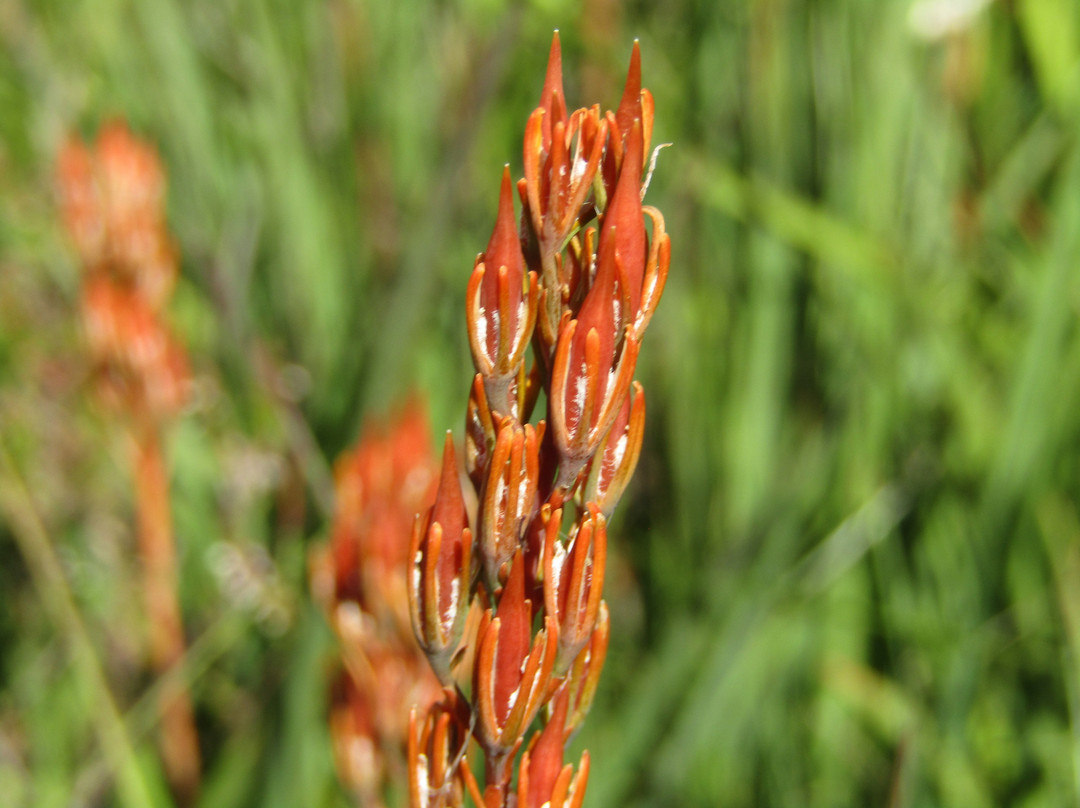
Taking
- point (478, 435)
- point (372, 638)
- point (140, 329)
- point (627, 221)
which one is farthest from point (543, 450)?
point (140, 329)

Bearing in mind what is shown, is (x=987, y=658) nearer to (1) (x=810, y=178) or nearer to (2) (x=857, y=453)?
(2) (x=857, y=453)

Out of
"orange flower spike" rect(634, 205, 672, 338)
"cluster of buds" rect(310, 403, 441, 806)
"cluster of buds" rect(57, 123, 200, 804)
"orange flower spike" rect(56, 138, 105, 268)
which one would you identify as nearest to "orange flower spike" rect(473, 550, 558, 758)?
"orange flower spike" rect(634, 205, 672, 338)

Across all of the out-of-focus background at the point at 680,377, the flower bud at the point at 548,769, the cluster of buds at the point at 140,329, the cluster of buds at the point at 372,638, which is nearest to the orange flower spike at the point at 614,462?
the flower bud at the point at 548,769

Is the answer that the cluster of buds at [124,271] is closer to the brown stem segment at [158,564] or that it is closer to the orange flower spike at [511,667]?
the brown stem segment at [158,564]

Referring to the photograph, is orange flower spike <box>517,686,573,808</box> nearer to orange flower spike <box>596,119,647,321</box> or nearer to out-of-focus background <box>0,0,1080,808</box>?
orange flower spike <box>596,119,647,321</box>

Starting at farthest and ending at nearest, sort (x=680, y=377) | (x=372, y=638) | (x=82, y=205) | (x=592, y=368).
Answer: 1. (x=680, y=377)
2. (x=82, y=205)
3. (x=372, y=638)
4. (x=592, y=368)

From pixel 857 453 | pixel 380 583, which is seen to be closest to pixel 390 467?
pixel 380 583

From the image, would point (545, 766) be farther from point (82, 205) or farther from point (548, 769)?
point (82, 205)
